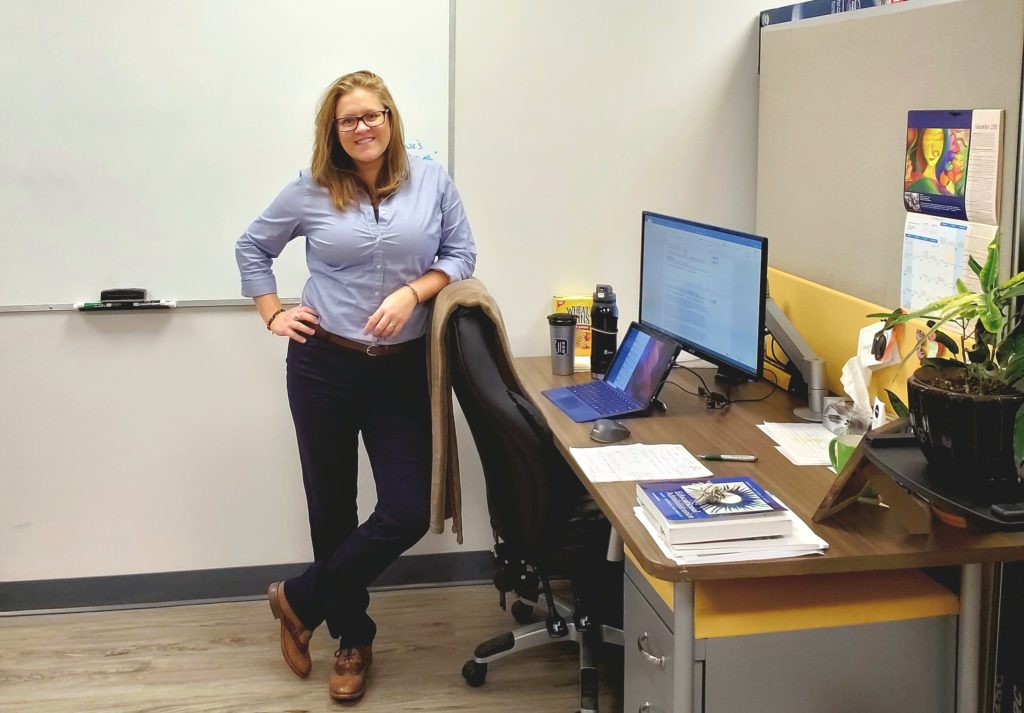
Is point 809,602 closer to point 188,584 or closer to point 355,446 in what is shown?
point 355,446

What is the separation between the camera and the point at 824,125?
9.20 ft

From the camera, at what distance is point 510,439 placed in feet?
7.89

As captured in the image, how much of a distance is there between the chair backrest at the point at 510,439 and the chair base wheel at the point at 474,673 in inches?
18.0

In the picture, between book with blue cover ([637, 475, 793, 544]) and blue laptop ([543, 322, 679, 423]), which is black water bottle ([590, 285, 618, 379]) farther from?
book with blue cover ([637, 475, 793, 544])

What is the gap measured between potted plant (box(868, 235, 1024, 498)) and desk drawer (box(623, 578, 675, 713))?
1.81 ft

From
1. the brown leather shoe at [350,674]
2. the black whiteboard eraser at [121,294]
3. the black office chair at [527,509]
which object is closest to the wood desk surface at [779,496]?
the black office chair at [527,509]

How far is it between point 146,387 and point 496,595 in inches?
47.0

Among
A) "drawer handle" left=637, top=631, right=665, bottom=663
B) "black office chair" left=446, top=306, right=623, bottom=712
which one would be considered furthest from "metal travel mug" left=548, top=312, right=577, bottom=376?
"drawer handle" left=637, top=631, right=665, bottom=663

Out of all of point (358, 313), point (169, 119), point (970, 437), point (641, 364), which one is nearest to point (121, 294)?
point (169, 119)

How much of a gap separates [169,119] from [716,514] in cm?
198

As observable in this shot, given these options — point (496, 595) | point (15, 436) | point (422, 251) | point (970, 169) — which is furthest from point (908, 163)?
point (15, 436)

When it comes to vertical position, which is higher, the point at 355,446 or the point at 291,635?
the point at 355,446

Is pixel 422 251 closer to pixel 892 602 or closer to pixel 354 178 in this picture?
pixel 354 178

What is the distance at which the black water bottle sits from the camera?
121 inches
